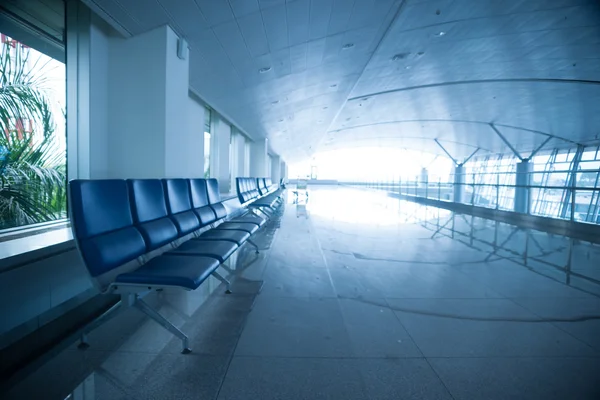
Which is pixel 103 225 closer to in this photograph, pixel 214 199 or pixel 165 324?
pixel 165 324

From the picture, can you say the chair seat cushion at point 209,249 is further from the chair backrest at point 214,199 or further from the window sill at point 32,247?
the chair backrest at point 214,199

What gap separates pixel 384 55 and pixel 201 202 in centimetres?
711

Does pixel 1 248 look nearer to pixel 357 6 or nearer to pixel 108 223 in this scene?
pixel 108 223

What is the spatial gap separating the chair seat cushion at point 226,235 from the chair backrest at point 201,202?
0.19m

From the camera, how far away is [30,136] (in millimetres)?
2707

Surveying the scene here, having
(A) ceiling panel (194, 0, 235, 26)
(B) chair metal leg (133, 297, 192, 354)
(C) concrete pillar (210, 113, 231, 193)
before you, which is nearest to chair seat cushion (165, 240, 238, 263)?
(B) chair metal leg (133, 297, 192, 354)

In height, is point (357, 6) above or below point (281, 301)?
above

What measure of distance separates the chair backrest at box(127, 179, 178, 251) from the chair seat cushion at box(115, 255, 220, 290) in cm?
24

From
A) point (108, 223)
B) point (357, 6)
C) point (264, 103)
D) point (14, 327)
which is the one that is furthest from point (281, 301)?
point (264, 103)

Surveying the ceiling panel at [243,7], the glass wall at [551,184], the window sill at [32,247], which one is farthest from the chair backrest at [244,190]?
the glass wall at [551,184]

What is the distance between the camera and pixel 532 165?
23000mm

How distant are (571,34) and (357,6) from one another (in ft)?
Answer: 22.5

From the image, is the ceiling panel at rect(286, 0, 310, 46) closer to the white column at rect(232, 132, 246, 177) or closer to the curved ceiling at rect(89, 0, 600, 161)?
the curved ceiling at rect(89, 0, 600, 161)

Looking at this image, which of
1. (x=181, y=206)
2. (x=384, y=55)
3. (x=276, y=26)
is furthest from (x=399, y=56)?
(x=181, y=206)
